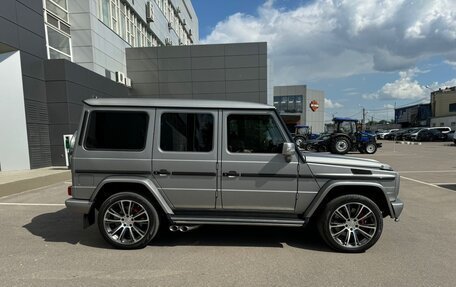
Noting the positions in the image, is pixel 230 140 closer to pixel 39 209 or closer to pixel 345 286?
pixel 345 286

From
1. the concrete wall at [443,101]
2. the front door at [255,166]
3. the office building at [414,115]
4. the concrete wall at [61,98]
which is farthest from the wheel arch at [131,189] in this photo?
the office building at [414,115]

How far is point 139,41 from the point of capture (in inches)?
1047

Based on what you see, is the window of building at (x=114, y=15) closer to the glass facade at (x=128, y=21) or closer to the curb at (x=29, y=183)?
the glass facade at (x=128, y=21)

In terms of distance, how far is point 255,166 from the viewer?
4.43 meters

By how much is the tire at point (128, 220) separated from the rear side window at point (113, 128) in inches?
28.8

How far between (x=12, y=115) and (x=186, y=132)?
11.6m

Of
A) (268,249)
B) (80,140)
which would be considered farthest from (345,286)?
(80,140)

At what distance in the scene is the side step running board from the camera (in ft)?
14.5

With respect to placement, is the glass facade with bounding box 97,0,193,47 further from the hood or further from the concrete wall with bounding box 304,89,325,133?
the concrete wall with bounding box 304,89,325,133

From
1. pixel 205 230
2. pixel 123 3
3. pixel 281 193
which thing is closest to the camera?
pixel 281 193

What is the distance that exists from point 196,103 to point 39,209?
4.70 m

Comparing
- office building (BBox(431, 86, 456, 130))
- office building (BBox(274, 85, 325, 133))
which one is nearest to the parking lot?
office building (BBox(274, 85, 325, 133))

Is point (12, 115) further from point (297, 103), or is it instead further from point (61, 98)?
point (297, 103)

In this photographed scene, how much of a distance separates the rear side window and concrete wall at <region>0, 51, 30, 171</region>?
1071cm
